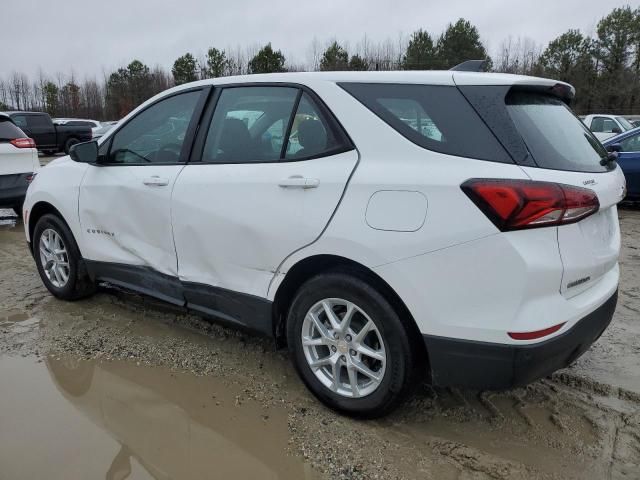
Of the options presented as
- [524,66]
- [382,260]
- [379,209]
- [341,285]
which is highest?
[524,66]

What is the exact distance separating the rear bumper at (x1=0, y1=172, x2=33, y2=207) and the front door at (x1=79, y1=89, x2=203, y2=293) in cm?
447

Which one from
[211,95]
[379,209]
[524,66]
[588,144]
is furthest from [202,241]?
[524,66]

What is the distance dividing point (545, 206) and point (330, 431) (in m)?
1.48

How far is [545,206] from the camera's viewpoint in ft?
6.88

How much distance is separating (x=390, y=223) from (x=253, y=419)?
1.29 metres

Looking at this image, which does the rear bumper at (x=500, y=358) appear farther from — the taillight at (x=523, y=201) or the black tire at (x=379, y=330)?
the taillight at (x=523, y=201)

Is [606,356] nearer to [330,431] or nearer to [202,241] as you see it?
[330,431]

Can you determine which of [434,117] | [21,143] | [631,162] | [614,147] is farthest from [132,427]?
[631,162]

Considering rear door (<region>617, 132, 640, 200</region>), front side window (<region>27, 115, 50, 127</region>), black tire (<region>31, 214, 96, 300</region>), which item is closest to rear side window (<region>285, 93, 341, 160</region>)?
black tire (<region>31, 214, 96, 300</region>)

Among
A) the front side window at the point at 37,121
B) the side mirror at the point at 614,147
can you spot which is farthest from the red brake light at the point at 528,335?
the front side window at the point at 37,121

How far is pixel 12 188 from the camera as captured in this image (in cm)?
764

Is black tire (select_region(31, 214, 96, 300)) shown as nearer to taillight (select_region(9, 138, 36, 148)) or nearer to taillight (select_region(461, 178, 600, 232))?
taillight (select_region(461, 178, 600, 232))

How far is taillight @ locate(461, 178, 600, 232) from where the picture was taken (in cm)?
209

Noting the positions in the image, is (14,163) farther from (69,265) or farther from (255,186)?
(255,186)
